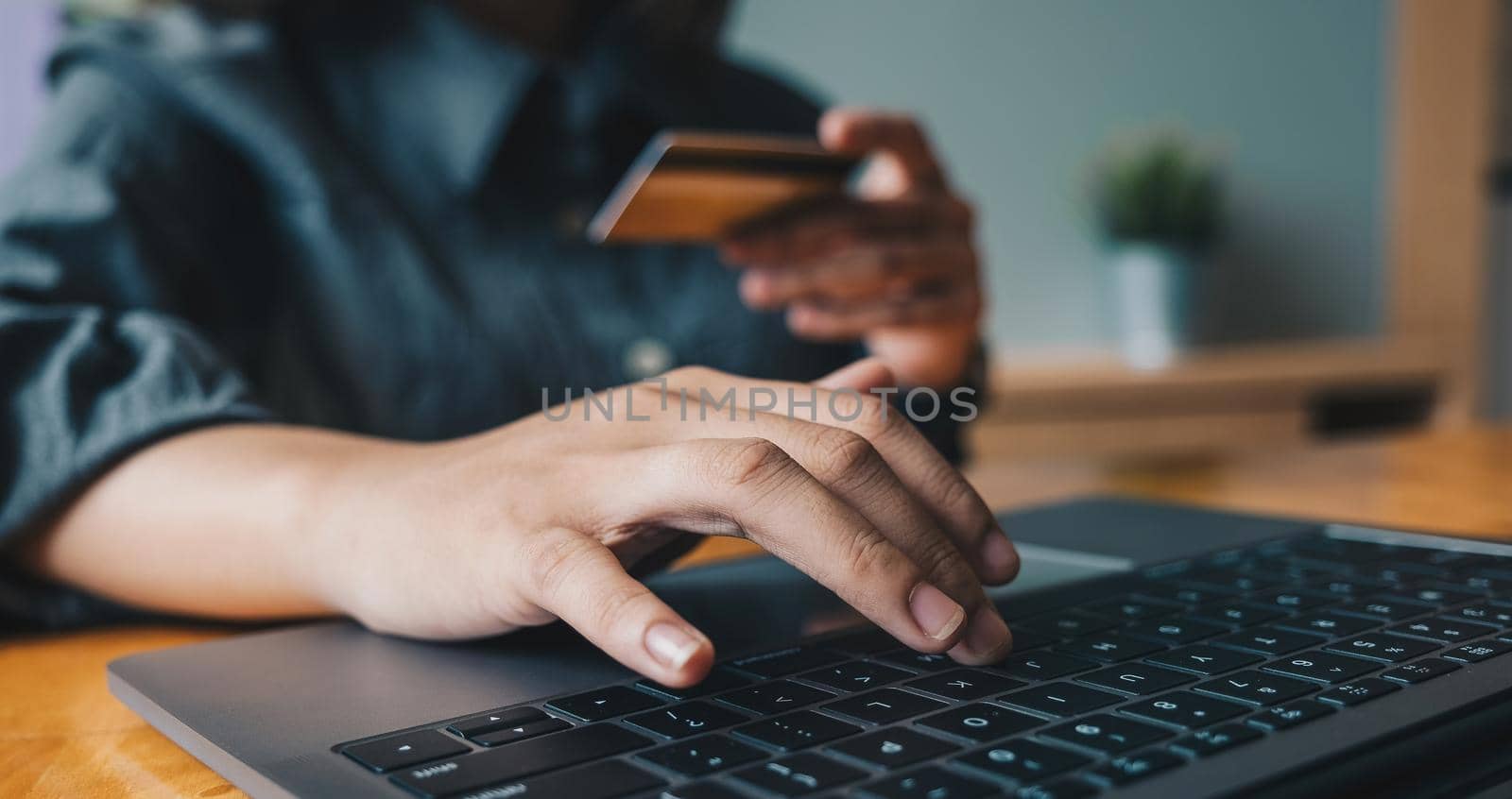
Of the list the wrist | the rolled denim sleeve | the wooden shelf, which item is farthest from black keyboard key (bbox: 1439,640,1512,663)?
the wooden shelf

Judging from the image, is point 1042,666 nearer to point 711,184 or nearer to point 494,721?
point 494,721

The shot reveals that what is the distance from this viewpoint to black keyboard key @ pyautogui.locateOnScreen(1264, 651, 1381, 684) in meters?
0.32

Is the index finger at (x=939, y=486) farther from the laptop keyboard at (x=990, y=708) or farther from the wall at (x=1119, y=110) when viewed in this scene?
the wall at (x=1119, y=110)

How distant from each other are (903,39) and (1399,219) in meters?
1.12

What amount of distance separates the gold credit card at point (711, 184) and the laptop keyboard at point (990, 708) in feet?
1.04

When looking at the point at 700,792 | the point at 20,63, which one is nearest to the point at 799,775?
the point at 700,792

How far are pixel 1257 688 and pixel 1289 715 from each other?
24 millimetres

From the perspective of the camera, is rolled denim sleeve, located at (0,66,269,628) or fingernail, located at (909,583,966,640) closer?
fingernail, located at (909,583,966,640)

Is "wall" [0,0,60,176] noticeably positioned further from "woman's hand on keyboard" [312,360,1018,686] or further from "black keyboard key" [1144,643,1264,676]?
"black keyboard key" [1144,643,1264,676]

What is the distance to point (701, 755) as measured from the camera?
27cm

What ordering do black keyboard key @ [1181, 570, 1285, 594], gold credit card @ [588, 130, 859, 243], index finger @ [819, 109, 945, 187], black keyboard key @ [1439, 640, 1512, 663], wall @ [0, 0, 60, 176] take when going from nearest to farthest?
black keyboard key @ [1439, 640, 1512, 663] < black keyboard key @ [1181, 570, 1285, 594] < gold credit card @ [588, 130, 859, 243] < index finger @ [819, 109, 945, 187] < wall @ [0, 0, 60, 176]

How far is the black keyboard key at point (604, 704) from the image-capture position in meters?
0.31

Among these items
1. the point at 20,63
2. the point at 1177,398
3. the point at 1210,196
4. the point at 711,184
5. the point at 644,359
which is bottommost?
the point at 1177,398

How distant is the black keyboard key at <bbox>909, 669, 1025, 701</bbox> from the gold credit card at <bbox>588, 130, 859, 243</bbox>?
34 cm
